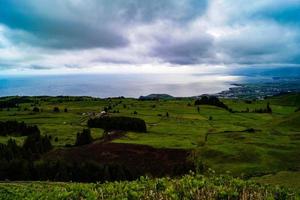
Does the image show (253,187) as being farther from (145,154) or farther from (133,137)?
(133,137)

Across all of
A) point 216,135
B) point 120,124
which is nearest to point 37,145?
point 120,124

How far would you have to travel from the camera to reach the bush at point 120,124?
126750 millimetres

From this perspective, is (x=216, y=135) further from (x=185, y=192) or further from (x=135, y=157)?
(x=185, y=192)

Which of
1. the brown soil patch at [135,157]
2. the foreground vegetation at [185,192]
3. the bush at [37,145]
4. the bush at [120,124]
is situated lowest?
the brown soil patch at [135,157]

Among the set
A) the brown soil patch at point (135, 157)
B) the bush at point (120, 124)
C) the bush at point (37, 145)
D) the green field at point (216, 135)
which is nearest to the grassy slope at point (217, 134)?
the green field at point (216, 135)

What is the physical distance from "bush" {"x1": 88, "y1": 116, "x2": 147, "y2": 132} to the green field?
406cm

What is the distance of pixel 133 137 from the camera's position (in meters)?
114

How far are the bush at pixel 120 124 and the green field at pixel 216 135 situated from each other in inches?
160

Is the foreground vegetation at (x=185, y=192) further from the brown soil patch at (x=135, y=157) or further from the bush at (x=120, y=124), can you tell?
the bush at (x=120, y=124)

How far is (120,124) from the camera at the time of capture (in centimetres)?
13175

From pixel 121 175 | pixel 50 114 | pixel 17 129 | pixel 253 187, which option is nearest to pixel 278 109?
pixel 50 114

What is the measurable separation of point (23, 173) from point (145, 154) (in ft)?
106

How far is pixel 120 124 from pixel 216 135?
34.1m

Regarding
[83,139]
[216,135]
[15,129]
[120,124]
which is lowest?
[216,135]
